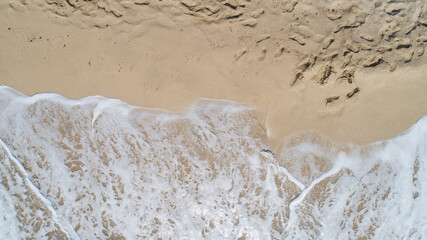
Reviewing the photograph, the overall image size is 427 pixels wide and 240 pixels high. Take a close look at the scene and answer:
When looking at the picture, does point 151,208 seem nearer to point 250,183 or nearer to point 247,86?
point 250,183

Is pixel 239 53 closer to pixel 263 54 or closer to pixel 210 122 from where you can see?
pixel 263 54

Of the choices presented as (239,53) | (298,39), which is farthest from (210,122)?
(298,39)

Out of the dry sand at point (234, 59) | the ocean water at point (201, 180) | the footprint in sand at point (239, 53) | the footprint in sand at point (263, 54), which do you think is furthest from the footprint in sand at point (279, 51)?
the ocean water at point (201, 180)

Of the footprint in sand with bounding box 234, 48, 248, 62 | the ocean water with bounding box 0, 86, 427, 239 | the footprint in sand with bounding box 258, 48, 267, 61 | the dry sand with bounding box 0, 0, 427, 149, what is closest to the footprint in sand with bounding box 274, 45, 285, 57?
the dry sand with bounding box 0, 0, 427, 149

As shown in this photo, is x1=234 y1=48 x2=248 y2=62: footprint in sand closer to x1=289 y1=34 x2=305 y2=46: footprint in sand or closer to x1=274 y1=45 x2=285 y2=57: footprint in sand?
x1=274 y1=45 x2=285 y2=57: footprint in sand

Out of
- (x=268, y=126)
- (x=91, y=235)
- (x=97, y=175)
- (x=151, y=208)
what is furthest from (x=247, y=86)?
(x=91, y=235)

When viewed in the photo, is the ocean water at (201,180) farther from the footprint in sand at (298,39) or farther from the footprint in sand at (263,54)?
the footprint in sand at (298,39)

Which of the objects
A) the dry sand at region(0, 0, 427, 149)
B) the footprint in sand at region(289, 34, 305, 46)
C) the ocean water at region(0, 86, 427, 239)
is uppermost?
the footprint in sand at region(289, 34, 305, 46)
